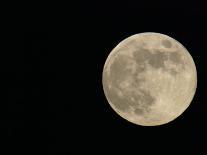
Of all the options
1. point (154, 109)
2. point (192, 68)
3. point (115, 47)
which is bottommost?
point (154, 109)

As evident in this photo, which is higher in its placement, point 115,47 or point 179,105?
point 115,47

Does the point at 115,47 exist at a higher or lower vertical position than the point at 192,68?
higher

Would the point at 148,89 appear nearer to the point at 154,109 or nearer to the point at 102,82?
the point at 154,109

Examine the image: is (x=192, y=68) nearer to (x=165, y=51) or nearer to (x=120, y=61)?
(x=165, y=51)

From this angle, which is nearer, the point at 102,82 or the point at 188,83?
the point at 188,83

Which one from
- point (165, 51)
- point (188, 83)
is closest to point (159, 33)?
point (165, 51)

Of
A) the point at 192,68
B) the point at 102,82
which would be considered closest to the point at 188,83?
the point at 192,68
